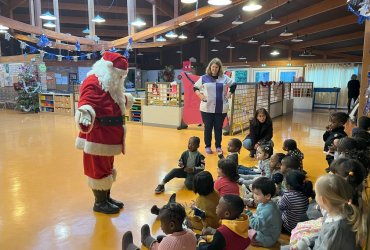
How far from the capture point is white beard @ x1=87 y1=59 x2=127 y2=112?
269cm

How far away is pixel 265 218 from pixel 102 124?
1521 millimetres

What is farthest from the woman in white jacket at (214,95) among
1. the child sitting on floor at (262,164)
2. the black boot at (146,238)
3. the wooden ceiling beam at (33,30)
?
the wooden ceiling beam at (33,30)

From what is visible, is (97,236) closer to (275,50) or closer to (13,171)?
(13,171)

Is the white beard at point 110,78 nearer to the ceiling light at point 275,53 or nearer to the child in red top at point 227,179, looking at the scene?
the child in red top at point 227,179

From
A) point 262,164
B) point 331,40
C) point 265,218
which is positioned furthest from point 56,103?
point 331,40

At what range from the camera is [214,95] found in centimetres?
471

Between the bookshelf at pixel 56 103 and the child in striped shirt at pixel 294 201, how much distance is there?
8988mm

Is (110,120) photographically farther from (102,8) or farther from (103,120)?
(102,8)

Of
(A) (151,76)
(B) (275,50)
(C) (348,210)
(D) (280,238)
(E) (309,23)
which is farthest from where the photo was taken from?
(A) (151,76)

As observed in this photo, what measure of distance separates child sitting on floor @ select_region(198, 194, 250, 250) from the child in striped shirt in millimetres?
629

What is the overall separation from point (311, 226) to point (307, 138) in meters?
4.62

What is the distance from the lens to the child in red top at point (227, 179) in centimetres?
260

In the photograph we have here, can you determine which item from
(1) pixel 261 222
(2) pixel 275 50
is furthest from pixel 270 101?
(1) pixel 261 222

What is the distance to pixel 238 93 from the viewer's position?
691 centimetres
